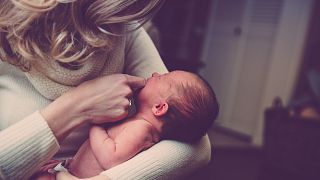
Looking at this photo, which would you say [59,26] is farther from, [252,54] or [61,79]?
[252,54]

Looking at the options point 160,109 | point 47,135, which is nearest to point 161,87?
point 160,109

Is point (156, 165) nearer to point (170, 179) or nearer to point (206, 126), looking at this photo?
point (170, 179)

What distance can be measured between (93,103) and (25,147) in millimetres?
172

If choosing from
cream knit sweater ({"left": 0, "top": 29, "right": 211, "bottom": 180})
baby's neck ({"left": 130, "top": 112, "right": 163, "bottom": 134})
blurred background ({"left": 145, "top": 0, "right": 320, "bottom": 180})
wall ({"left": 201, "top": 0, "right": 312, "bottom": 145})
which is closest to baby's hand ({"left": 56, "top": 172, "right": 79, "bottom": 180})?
cream knit sweater ({"left": 0, "top": 29, "right": 211, "bottom": 180})

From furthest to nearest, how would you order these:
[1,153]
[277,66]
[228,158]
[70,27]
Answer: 1. [277,66]
2. [228,158]
3. [70,27]
4. [1,153]

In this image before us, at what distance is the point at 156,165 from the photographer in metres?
0.86

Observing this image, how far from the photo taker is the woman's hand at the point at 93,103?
34.4 inches

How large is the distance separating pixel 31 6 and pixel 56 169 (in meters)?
0.34

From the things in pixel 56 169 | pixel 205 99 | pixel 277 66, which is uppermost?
pixel 205 99

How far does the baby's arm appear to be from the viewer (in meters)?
0.88

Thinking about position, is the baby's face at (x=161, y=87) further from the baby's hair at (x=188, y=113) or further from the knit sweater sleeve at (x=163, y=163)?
the knit sweater sleeve at (x=163, y=163)

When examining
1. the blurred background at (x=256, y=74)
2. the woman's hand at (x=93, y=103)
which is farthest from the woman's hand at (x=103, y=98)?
the blurred background at (x=256, y=74)

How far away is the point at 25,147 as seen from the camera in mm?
807

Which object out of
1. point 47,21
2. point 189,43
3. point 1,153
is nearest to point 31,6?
point 47,21
